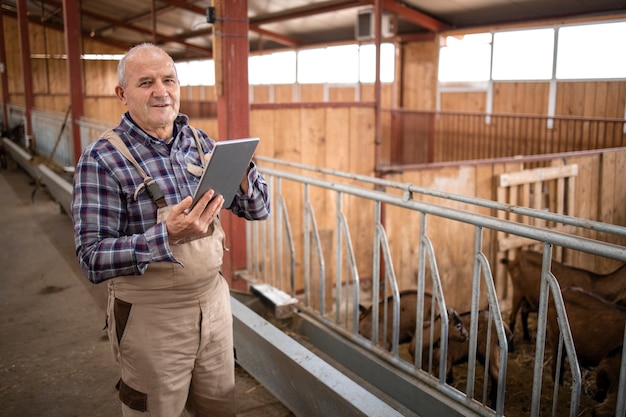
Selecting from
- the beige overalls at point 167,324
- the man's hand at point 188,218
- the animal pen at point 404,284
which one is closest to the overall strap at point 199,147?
the beige overalls at point 167,324

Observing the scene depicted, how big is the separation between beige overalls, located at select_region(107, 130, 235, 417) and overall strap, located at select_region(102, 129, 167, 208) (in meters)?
0.04

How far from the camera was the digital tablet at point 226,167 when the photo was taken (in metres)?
1.59

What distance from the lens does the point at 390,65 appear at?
42.1 feet

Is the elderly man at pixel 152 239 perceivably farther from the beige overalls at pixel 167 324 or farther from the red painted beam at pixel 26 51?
the red painted beam at pixel 26 51

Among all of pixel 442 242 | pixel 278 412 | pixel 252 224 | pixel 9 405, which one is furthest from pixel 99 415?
pixel 442 242

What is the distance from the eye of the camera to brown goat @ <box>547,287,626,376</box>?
3.80 m

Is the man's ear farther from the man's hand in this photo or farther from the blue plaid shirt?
the man's hand

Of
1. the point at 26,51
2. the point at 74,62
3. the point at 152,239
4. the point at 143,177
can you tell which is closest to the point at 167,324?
the point at 152,239

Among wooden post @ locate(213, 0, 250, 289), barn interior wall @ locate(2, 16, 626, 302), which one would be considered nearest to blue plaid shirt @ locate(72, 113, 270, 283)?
wooden post @ locate(213, 0, 250, 289)

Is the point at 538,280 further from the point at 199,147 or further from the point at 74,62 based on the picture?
the point at 74,62

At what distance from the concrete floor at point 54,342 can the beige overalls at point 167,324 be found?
1.05 metres

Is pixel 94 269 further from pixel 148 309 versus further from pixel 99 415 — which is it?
pixel 99 415

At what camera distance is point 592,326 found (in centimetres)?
388

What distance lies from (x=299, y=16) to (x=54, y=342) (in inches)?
399
